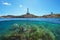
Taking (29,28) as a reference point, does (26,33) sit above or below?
below

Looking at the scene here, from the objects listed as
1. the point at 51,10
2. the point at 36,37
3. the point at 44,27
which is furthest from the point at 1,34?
the point at 51,10

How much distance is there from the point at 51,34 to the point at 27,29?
2.01 feet

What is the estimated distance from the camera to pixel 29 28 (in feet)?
10.3

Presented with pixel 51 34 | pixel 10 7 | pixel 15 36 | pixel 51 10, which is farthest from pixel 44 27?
pixel 10 7

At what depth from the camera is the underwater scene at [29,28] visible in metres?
3.05

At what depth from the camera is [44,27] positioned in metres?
3.21

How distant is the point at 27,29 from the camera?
3105 mm

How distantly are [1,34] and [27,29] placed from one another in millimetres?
611

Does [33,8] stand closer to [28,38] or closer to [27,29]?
[27,29]

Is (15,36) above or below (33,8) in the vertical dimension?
below

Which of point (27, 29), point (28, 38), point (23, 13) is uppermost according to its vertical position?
point (23, 13)

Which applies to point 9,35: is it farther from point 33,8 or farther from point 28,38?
point 33,8

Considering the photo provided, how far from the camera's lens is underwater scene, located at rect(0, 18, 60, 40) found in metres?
3.05

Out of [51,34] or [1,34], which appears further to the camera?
[51,34]
